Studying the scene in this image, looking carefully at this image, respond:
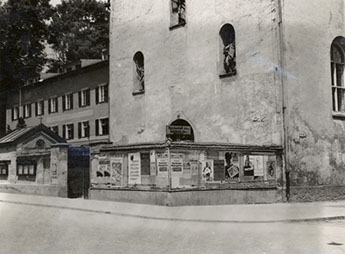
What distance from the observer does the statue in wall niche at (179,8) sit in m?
27.7

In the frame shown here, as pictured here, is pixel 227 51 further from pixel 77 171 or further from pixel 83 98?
pixel 83 98

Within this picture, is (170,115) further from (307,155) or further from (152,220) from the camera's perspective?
(152,220)

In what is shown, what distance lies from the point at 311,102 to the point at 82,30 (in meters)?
41.5

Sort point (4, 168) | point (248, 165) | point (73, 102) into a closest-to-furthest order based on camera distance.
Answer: point (248, 165)
point (4, 168)
point (73, 102)

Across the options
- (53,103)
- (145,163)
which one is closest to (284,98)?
(145,163)

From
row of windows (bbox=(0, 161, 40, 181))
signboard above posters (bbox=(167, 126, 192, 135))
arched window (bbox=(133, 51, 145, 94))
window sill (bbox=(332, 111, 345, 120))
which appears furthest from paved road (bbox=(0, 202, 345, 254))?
arched window (bbox=(133, 51, 145, 94))

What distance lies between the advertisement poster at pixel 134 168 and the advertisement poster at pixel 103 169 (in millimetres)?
1569

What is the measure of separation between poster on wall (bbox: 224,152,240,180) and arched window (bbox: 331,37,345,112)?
6051 mm

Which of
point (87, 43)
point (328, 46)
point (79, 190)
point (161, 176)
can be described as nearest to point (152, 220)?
point (161, 176)

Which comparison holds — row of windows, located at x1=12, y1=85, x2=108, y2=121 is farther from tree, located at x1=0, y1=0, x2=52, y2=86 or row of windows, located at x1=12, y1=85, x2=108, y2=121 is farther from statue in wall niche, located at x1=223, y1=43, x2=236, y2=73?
statue in wall niche, located at x1=223, y1=43, x2=236, y2=73

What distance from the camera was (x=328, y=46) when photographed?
24.1 metres

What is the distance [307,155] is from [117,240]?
1390 cm

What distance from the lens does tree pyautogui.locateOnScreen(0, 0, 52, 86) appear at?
38.2 m

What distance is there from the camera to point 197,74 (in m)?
26.2
